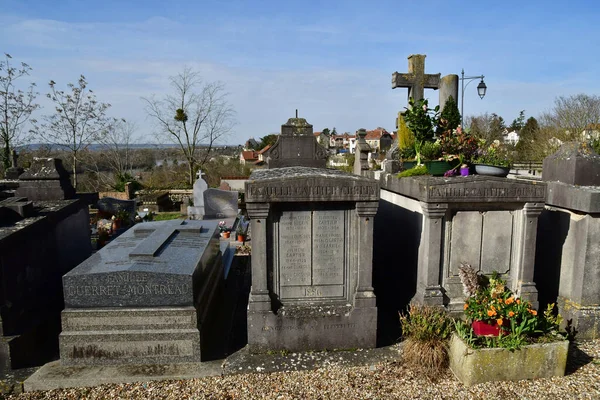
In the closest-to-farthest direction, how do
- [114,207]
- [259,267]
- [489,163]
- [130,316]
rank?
[130,316] < [259,267] < [489,163] < [114,207]

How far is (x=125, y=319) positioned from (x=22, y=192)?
335 centimetres

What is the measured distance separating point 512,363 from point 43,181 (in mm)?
7071

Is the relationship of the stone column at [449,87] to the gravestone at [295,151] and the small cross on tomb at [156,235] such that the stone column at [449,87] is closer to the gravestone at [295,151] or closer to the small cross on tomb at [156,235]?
the gravestone at [295,151]

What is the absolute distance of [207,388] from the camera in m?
3.90

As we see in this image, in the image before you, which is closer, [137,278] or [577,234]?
[137,278]

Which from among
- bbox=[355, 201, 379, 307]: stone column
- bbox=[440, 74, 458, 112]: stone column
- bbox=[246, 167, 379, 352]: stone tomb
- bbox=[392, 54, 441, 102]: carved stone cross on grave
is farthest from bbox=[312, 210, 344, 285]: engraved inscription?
bbox=[392, 54, 441, 102]: carved stone cross on grave

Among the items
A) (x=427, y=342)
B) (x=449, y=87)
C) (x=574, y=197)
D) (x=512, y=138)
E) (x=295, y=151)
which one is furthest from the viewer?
(x=512, y=138)

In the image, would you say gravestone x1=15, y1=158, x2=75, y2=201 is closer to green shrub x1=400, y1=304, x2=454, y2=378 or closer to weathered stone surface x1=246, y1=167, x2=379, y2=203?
weathered stone surface x1=246, y1=167, x2=379, y2=203

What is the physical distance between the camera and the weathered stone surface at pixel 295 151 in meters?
9.04

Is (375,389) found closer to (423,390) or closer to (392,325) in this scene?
(423,390)

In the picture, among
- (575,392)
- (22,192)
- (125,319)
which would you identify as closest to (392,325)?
(575,392)

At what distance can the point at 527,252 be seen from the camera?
16.3ft

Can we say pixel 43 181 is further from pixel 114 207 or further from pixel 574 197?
pixel 114 207

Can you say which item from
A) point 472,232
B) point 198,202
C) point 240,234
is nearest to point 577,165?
point 472,232
